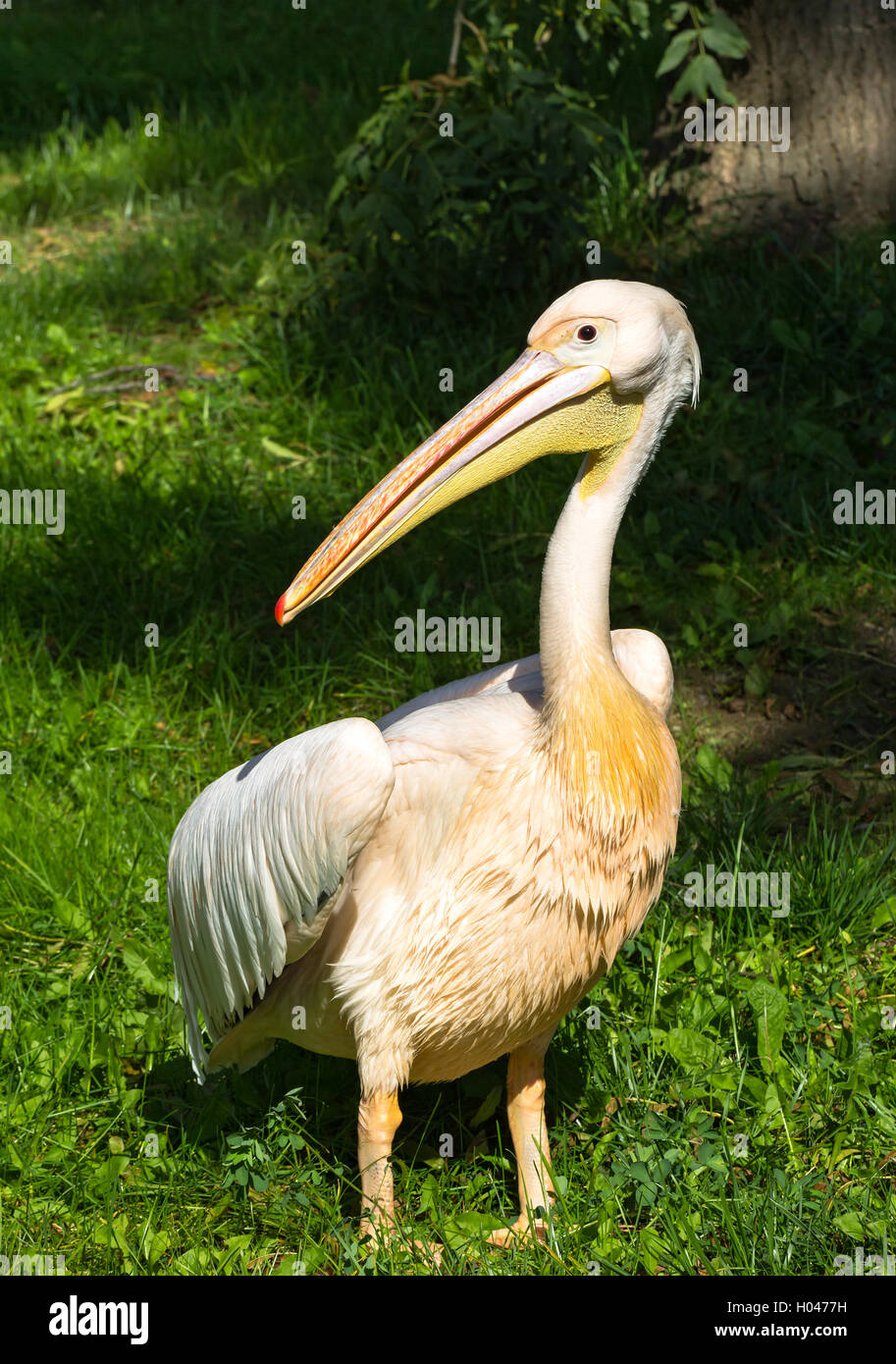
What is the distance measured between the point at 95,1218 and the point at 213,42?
7870mm

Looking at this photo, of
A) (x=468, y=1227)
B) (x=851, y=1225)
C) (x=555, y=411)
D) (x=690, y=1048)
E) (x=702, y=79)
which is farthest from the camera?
(x=702, y=79)

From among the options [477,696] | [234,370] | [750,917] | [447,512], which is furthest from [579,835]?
[234,370]

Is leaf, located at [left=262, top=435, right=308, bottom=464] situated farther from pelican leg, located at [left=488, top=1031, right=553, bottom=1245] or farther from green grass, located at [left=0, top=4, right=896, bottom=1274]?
pelican leg, located at [left=488, top=1031, right=553, bottom=1245]

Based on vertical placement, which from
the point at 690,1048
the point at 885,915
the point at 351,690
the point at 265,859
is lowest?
the point at 690,1048

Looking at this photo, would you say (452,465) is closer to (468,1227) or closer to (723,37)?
(468,1227)

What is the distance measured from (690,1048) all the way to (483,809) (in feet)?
3.29

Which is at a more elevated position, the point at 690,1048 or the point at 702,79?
the point at 702,79

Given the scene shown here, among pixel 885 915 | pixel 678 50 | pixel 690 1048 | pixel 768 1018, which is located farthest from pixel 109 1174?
pixel 678 50

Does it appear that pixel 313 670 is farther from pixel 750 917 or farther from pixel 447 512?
pixel 750 917

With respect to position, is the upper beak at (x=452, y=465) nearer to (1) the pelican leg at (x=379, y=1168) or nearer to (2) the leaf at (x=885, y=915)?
(1) the pelican leg at (x=379, y=1168)

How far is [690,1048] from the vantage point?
3.24 metres

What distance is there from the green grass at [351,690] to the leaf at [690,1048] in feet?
0.05

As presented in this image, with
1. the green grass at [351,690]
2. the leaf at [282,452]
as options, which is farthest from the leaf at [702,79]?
the leaf at [282,452]

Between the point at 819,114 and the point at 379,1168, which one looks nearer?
the point at 379,1168
